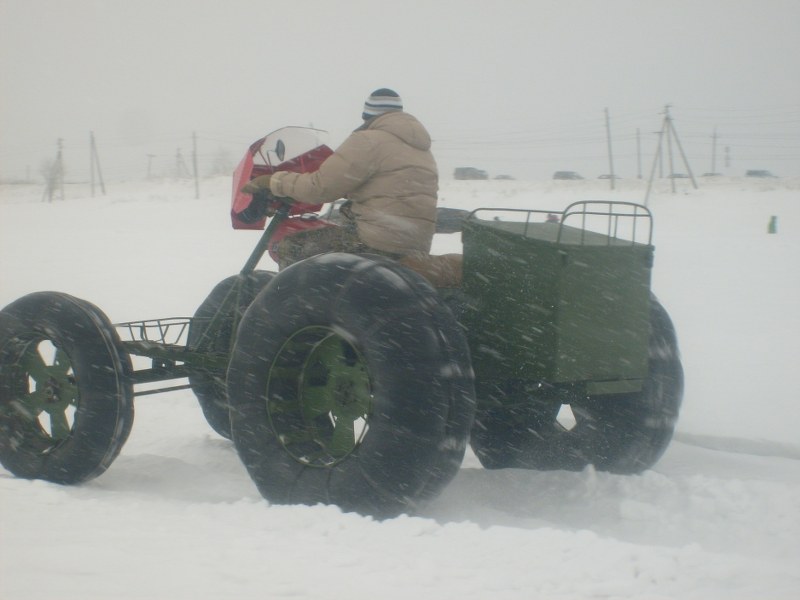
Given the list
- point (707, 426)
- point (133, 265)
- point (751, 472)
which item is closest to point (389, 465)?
point (751, 472)

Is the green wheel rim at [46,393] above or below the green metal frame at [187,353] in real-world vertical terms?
below

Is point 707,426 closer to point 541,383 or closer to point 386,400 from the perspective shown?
point 541,383

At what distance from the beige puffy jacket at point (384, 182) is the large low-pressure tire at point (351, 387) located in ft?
1.99

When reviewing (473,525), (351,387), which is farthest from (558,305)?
(473,525)

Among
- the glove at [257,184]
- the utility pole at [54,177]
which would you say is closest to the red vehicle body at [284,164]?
the glove at [257,184]

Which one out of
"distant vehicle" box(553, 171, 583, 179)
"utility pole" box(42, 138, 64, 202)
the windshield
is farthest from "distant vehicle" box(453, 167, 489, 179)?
the windshield

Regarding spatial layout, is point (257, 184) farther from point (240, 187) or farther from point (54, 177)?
point (54, 177)

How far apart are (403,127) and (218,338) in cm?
176

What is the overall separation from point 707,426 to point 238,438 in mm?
3726

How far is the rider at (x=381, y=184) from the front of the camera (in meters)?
4.49

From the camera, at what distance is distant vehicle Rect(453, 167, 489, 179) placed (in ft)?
135

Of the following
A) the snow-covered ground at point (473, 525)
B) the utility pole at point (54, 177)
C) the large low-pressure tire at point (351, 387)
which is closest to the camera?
the snow-covered ground at point (473, 525)

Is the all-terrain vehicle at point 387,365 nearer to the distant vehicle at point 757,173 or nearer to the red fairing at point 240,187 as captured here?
the red fairing at point 240,187

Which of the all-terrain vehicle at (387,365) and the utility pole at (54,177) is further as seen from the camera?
the utility pole at (54,177)
